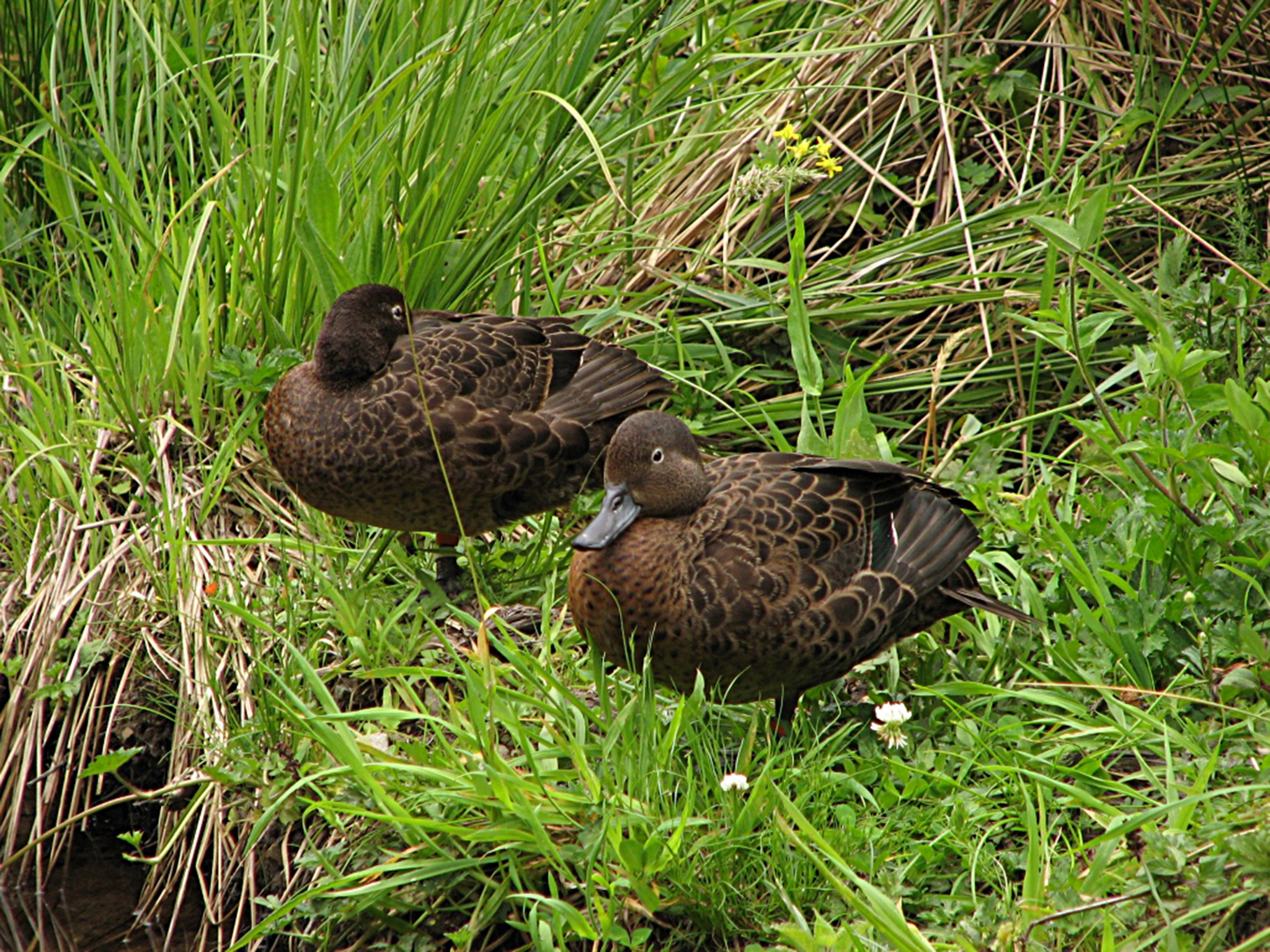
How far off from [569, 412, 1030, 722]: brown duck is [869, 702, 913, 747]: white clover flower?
142mm

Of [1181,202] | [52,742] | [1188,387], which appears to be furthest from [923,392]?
[52,742]

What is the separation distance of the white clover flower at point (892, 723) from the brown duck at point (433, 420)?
1116 millimetres

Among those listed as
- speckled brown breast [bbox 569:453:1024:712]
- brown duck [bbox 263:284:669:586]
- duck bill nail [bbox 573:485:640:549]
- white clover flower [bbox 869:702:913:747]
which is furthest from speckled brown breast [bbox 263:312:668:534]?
white clover flower [bbox 869:702:913:747]

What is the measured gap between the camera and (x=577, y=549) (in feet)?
10.00

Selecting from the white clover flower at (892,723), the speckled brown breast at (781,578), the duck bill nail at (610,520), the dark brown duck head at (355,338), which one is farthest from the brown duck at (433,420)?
the white clover flower at (892,723)

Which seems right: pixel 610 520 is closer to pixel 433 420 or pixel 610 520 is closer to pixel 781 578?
pixel 781 578

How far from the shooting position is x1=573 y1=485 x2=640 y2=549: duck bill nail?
119 inches

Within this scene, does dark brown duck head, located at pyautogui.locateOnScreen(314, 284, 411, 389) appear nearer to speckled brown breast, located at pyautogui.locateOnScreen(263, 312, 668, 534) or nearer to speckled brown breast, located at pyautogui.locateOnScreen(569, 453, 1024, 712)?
speckled brown breast, located at pyautogui.locateOnScreen(263, 312, 668, 534)

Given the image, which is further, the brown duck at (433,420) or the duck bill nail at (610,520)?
the brown duck at (433,420)

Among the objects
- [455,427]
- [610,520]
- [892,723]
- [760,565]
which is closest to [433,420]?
[455,427]

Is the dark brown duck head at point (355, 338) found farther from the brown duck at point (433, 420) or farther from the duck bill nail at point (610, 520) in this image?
the duck bill nail at point (610, 520)

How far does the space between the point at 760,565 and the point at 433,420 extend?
1039mm

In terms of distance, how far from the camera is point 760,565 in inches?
118

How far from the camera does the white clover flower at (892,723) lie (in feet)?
A: 9.49
